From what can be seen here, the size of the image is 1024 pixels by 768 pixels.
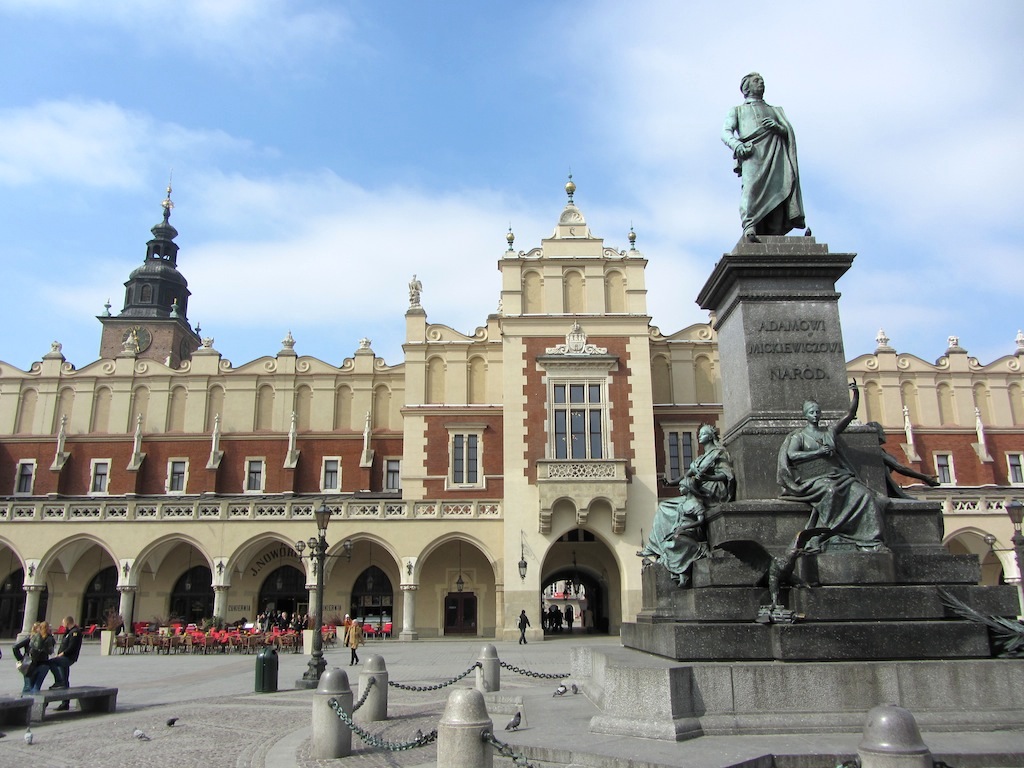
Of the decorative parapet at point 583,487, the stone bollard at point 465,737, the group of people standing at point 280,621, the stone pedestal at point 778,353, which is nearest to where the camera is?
the stone bollard at point 465,737

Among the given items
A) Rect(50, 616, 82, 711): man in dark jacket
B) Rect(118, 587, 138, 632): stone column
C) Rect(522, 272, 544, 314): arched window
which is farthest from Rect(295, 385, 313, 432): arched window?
Rect(50, 616, 82, 711): man in dark jacket

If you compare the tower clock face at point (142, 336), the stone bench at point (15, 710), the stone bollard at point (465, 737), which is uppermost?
the tower clock face at point (142, 336)

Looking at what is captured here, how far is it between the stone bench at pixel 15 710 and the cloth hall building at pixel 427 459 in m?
18.1

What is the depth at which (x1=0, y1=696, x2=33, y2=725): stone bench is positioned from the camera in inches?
446

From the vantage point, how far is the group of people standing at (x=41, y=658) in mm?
13039

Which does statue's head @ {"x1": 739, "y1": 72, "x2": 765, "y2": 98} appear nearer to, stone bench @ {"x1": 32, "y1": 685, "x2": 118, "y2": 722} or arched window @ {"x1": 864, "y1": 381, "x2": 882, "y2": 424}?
stone bench @ {"x1": 32, "y1": 685, "x2": 118, "y2": 722}

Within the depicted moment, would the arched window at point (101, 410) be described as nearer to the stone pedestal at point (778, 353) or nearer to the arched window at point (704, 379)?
the arched window at point (704, 379)

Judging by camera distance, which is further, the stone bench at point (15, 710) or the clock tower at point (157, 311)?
the clock tower at point (157, 311)

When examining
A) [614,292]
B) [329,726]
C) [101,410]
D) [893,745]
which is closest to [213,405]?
[101,410]

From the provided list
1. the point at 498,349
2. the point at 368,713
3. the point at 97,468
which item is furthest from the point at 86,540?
the point at 368,713

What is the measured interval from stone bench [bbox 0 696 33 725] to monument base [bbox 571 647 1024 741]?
9.12m

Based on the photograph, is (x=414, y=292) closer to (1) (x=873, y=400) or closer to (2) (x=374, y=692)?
(1) (x=873, y=400)

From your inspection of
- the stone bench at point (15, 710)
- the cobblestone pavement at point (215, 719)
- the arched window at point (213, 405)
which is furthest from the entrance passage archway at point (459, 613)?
the stone bench at point (15, 710)

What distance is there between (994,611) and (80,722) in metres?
11.9
